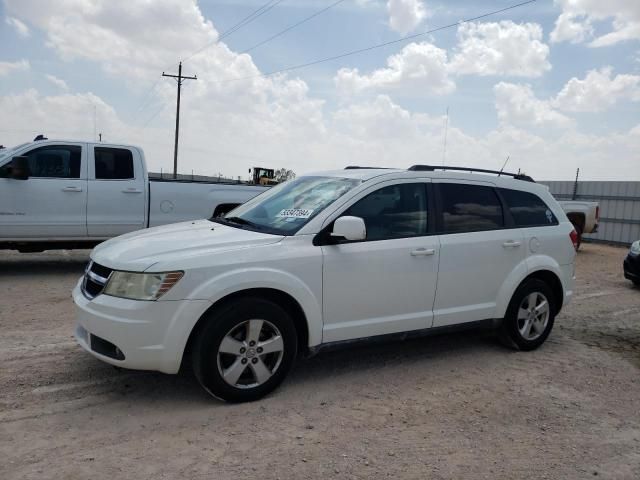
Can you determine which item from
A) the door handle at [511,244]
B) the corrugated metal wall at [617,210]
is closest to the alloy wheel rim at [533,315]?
the door handle at [511,244]

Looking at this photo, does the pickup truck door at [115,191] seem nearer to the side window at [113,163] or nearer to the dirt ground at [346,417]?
the side window at [113,163]

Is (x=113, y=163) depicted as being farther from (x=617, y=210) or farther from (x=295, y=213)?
(x=617, y=210)

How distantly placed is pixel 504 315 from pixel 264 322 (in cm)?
254

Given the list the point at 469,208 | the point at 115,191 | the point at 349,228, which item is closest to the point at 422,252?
the point at 469,208

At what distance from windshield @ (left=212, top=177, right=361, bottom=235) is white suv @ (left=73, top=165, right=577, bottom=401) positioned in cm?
2

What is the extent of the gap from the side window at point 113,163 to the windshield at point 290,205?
14.7 ft

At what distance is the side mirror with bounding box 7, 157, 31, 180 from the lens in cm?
796

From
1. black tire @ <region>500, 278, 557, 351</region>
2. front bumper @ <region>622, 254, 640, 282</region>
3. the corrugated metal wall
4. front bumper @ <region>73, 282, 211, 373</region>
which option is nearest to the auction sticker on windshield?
front bumper @ <region>73, 282, 211, 373</region>

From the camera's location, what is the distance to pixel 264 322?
3.90 metres

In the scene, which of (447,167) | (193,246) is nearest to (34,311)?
(193,246)

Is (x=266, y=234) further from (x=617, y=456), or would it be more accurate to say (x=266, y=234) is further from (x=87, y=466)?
(x=617, y=456)

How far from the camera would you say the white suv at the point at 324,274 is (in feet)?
Answer: 12.1

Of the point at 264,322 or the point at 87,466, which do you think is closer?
the point at 87,466

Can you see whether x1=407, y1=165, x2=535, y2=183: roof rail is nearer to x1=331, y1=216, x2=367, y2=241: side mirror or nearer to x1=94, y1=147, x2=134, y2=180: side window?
x1=331, y1=216, x2=367, y2=241: side mirror
